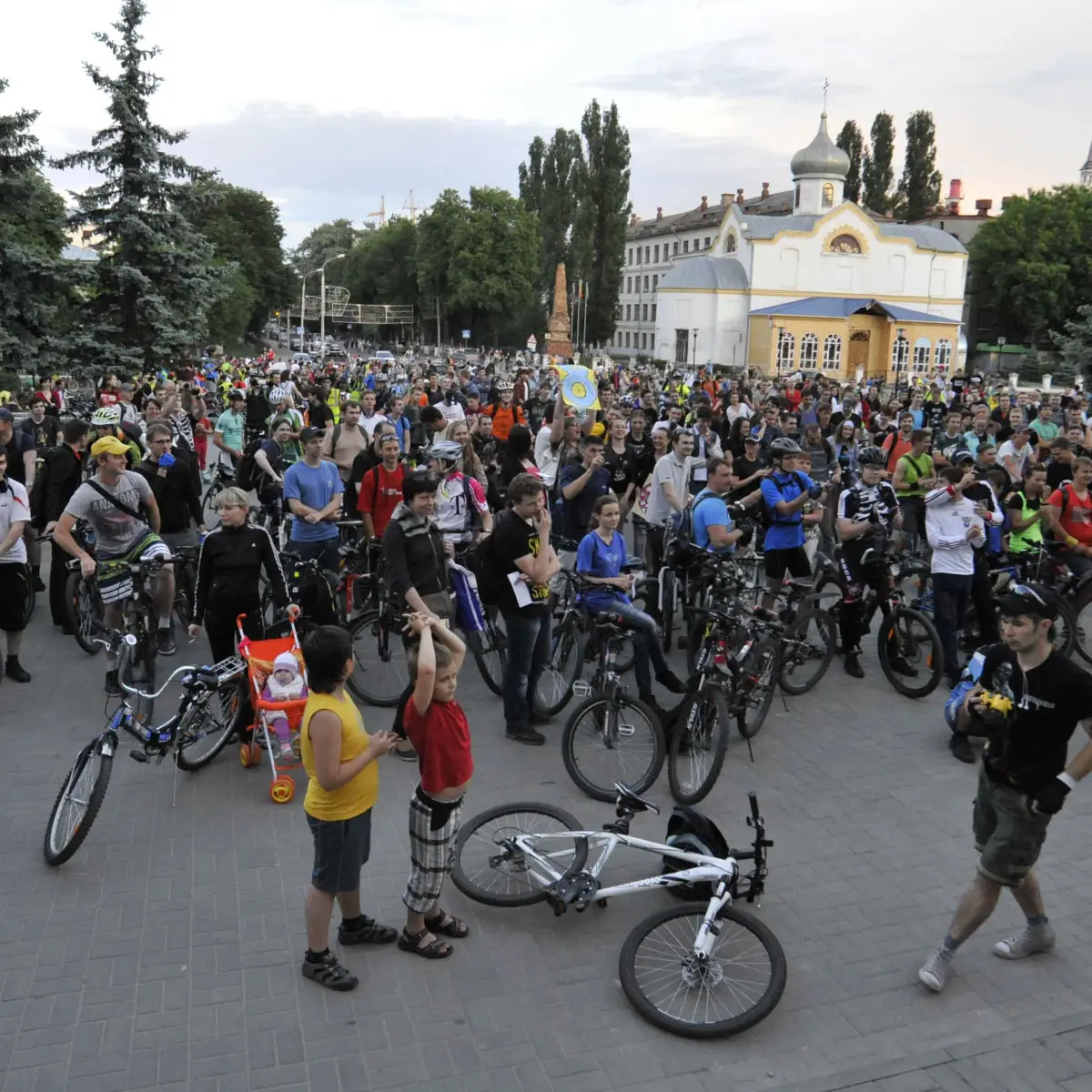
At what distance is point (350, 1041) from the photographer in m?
4.29

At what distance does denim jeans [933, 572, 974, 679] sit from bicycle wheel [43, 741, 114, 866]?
6206 millimetres

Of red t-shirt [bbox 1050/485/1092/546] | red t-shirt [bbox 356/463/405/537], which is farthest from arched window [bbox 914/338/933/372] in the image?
red t-shirt [bbox 356/463/405/537]

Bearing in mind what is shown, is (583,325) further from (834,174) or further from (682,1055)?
(682,1055)

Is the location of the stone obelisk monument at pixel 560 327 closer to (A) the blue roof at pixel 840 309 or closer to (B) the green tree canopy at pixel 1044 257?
(A) the blue roof at pixel 840 309

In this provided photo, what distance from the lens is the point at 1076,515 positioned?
959 centimetres

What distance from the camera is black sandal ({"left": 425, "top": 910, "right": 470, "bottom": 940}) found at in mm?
5020

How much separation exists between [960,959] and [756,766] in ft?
7.52

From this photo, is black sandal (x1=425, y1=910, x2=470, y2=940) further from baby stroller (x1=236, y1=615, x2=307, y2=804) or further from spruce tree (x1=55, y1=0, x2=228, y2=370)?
spruce tree (x1=55, y1=0, x2=228, y2=370)

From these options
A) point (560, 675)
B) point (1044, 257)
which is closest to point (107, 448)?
point (560, 675)

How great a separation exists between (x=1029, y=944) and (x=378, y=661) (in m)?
4.88

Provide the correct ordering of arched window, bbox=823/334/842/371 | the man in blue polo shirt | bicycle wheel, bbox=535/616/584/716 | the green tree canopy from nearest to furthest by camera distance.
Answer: bicycle wheel, bbox=535/616/584/716 → the man in blue polo shirt → the green tree canopy → arched window, bbox=823/334/842/371

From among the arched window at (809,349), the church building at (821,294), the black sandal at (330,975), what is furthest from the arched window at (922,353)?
the black sandal at (330,975)

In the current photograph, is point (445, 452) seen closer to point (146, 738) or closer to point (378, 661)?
point (378, 661)

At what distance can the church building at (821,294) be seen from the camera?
73250 mm
